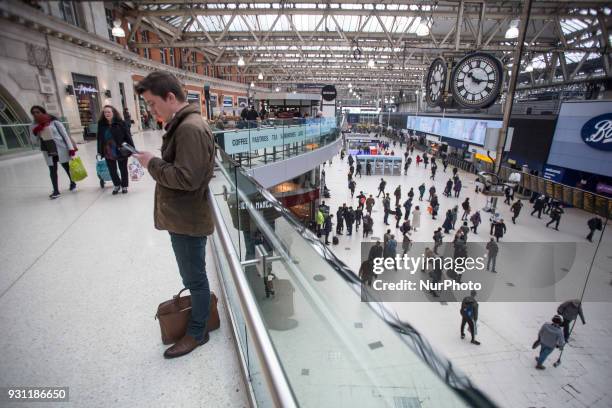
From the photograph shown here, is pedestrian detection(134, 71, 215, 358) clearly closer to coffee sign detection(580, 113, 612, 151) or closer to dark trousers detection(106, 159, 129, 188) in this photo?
dark trousers detection(106, 159, 129, 188)

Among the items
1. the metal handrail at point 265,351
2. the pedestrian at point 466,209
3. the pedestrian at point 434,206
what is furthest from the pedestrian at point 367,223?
the metal handrail at point 265,351

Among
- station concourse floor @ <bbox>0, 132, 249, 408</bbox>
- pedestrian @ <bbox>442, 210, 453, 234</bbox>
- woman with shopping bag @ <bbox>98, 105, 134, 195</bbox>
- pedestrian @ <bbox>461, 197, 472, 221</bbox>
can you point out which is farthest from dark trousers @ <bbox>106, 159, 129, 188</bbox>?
pedestrian @ <bbox>461, 197, 472, 221</bbox>

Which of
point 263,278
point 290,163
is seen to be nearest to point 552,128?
point 290,163

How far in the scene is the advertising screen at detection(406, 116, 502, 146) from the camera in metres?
22.7

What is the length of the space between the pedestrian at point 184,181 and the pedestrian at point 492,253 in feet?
34.7

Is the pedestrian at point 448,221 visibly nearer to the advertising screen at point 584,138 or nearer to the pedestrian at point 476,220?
the pedestrian at point 476,220

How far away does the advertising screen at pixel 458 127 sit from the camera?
2273cm

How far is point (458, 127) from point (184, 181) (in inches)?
1219

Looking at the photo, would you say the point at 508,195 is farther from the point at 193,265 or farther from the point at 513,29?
the point at 193,265

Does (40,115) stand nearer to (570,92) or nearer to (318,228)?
(318,228)

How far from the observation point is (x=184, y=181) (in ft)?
4.83

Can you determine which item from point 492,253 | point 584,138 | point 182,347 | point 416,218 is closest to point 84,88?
point 182,347

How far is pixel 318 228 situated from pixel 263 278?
433 inches

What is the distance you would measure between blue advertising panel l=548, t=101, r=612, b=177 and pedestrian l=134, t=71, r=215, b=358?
18406 millimetres
